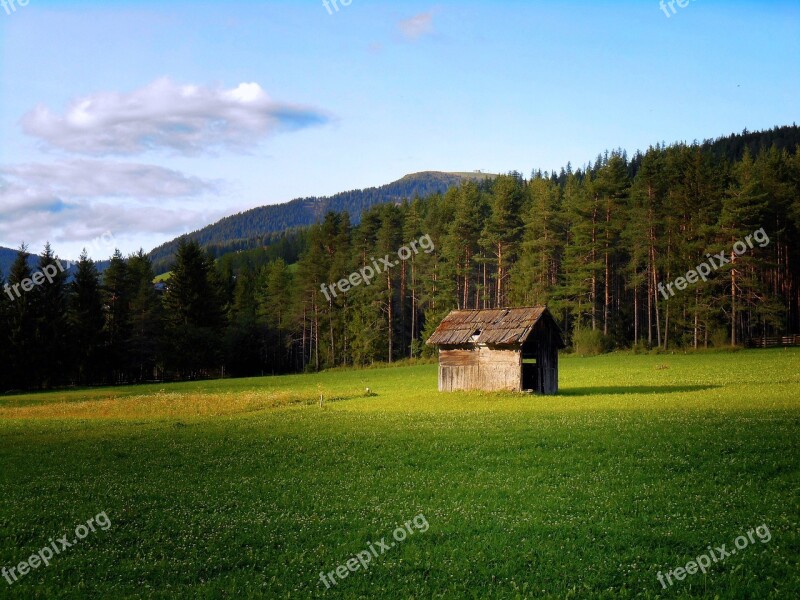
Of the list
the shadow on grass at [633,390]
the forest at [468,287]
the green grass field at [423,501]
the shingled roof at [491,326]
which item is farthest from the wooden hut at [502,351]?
the forest at [468,287]

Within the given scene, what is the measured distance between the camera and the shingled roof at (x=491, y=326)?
1686 inches

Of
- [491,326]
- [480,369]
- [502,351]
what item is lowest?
[480,369]

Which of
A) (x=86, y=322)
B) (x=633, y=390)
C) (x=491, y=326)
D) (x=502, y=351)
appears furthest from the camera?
(x=86, y=322)

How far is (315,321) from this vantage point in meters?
95.1

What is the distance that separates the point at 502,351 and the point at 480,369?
7.03 ft

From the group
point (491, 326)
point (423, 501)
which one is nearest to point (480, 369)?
point (491, 326)

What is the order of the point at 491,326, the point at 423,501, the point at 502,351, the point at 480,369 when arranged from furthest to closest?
the point at 491,326 < the point at 480,369 < the point at 502,351 < the point at 423,501

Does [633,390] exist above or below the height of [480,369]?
below

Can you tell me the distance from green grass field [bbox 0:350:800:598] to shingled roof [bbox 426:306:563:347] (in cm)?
A: 964

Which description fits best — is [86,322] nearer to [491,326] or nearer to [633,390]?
[491,326]

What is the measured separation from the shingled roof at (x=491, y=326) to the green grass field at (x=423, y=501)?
9644 mm

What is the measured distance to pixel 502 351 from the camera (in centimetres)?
4322

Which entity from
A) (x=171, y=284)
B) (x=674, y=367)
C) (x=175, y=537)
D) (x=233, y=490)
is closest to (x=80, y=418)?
(x=233, y=490)

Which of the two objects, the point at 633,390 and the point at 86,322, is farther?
the point at 86,322
